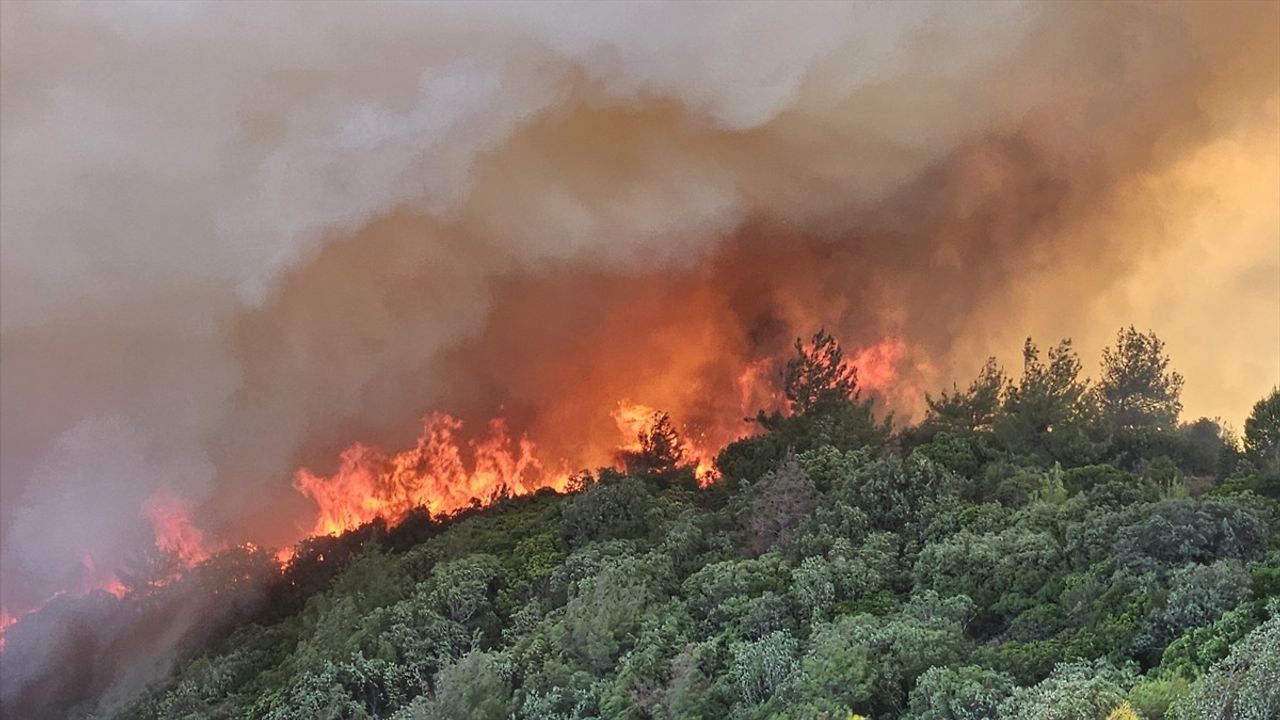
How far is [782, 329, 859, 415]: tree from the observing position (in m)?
31.9

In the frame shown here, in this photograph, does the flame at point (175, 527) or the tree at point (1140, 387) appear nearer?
the flame at point (175, 527)

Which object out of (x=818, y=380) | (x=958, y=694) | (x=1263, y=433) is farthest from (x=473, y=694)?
(x=1263, y=433)

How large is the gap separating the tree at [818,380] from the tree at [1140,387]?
292 inches

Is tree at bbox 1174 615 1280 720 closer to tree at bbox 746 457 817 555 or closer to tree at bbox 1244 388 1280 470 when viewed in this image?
tree at bbox 746 457 817 555

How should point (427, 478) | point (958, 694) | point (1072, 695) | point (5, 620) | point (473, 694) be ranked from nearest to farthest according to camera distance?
1. point (1072, 695)
2. point (958, 694)
3. point (473, 694)
4. point (5, 620)
5. point (427, 478)

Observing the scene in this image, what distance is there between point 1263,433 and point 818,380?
37.0 ft

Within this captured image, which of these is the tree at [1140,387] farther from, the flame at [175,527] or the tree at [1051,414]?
the flame at [175,527]

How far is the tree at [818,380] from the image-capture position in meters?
31.9

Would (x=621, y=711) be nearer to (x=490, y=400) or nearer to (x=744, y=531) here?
(x=744, y=531)

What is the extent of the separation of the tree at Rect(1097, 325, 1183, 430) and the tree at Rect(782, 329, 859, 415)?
741 cm

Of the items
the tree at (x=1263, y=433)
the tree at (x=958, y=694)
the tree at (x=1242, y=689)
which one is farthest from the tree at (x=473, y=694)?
the tree at (x=1263, y=433)

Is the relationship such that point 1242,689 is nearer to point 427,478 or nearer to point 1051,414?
point 1051,414

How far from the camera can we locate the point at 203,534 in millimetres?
28031

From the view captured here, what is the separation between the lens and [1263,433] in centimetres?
2883
